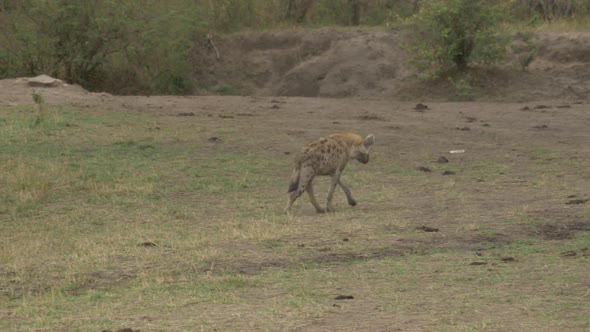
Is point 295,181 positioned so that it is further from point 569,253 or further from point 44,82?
point 44,82

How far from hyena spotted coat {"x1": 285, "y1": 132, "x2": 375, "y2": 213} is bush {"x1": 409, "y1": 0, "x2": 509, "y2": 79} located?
35.4ft

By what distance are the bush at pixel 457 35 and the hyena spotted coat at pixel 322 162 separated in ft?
35.4

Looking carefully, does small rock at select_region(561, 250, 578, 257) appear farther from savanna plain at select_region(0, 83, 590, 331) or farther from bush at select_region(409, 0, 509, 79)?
bush at select_region(409, 0, 509, 79)

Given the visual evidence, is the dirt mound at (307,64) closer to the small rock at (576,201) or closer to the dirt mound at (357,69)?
the dirt mound at (357,69)

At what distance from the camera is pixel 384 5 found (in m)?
28.2

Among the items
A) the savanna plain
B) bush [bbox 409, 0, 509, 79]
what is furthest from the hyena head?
bush [bbox 409, 0, 509, 79]

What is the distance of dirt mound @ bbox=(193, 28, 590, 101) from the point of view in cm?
2164

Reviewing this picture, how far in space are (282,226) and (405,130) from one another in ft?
24.8

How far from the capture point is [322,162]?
35.1 feet

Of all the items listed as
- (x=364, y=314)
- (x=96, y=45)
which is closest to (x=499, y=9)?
(x=96, y=45)

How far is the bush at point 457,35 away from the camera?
2153 centimetres

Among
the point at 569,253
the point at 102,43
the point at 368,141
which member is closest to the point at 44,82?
the point at 102,43

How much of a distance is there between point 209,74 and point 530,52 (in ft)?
26.8

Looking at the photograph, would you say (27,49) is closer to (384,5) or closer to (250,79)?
(250,79)
